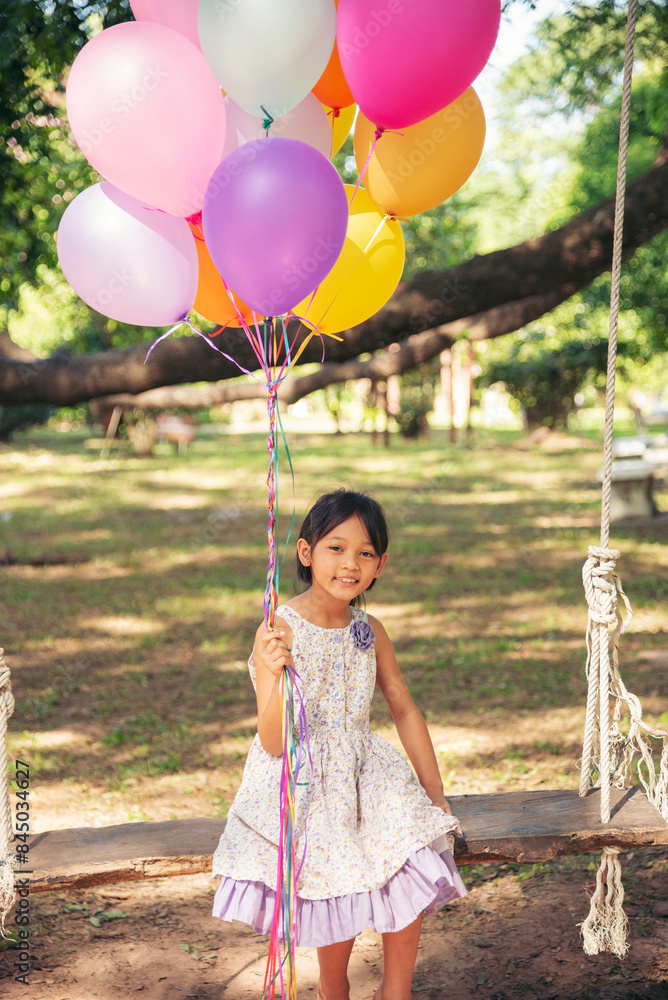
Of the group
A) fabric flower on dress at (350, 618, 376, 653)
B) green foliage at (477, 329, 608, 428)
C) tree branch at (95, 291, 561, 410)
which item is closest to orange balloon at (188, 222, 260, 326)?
fabric flower on dress at (350, 618, 376, 653)

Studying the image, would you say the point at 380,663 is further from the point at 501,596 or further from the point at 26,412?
the point at 26,412

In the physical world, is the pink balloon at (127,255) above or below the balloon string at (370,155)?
below

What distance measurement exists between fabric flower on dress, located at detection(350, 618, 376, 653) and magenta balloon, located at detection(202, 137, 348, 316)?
838 mm

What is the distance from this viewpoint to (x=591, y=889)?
2951 mm

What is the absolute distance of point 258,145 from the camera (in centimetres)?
206

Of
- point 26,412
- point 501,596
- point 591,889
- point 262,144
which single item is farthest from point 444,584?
point 26,412

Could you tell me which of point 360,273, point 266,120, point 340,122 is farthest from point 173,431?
point 266,120

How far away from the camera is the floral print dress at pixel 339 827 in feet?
6.67

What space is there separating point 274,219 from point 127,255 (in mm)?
578

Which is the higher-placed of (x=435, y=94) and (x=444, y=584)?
(x=435, y=94)

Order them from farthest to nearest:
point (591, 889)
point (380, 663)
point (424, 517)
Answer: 1. point (424, 517)
2. point (591, 889)
3. point (380, 663)

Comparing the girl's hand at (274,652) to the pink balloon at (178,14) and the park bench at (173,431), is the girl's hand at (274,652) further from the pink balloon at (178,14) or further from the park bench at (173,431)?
the park bench at (173,431)

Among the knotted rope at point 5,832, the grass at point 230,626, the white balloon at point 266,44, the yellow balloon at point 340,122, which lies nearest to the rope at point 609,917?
the grass at point 230,626

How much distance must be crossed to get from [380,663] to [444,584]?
5.00 meters
